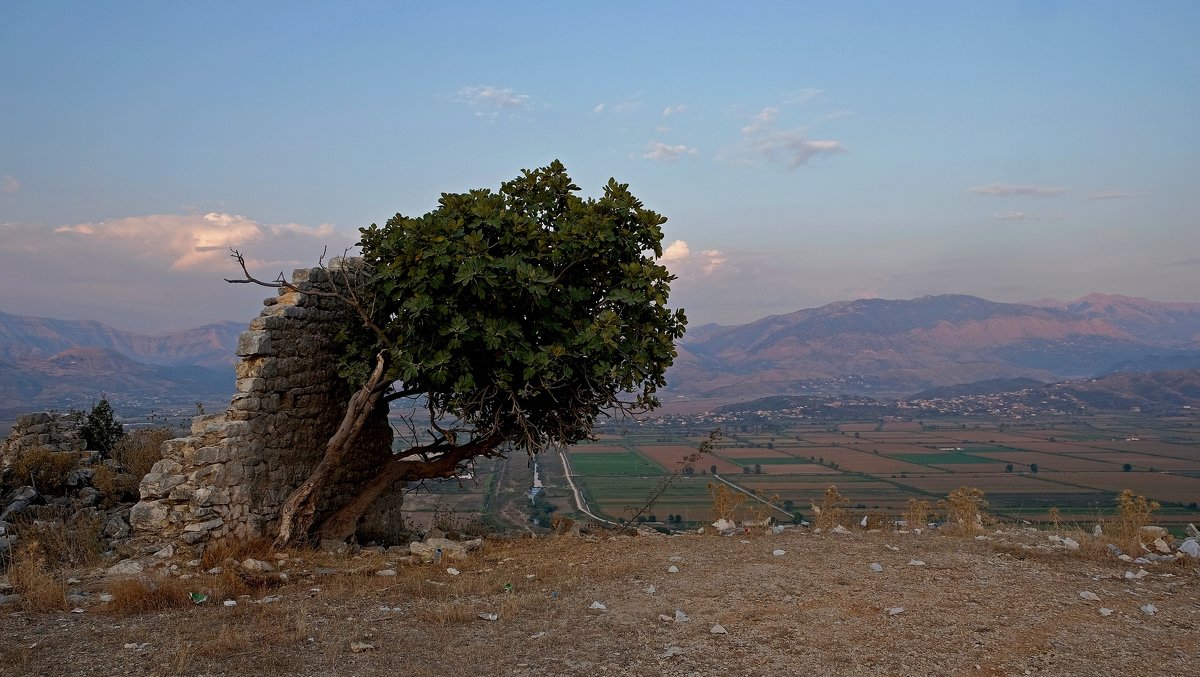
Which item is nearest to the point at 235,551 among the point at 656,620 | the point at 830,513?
the point at 656,620

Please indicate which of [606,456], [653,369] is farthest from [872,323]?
[653,369]

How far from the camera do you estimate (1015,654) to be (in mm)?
5605

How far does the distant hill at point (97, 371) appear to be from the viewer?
6406cm

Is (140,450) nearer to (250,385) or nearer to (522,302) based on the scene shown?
(250,385)

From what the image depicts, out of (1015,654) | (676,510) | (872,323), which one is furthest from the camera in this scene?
(872,323)

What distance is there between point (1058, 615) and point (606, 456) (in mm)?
39225

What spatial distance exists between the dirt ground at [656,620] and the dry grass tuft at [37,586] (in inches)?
5.5

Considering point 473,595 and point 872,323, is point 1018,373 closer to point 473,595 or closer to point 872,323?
point 872,323

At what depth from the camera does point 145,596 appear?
6.79 m

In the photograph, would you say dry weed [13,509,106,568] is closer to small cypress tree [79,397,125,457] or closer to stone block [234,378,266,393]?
stone block [234,378,266,393]

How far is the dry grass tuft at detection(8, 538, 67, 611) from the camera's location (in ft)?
21.9

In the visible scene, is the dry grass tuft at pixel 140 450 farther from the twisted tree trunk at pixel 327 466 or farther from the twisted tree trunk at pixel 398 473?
the twisted tree trunk at pixel 327 466

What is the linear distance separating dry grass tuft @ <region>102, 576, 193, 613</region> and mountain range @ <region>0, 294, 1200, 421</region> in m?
61.8

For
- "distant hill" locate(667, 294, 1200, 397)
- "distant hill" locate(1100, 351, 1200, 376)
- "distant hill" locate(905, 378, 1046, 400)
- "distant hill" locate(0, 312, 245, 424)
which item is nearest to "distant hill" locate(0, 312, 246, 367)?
"distant hill" locate(0, 312, 245, 424)
